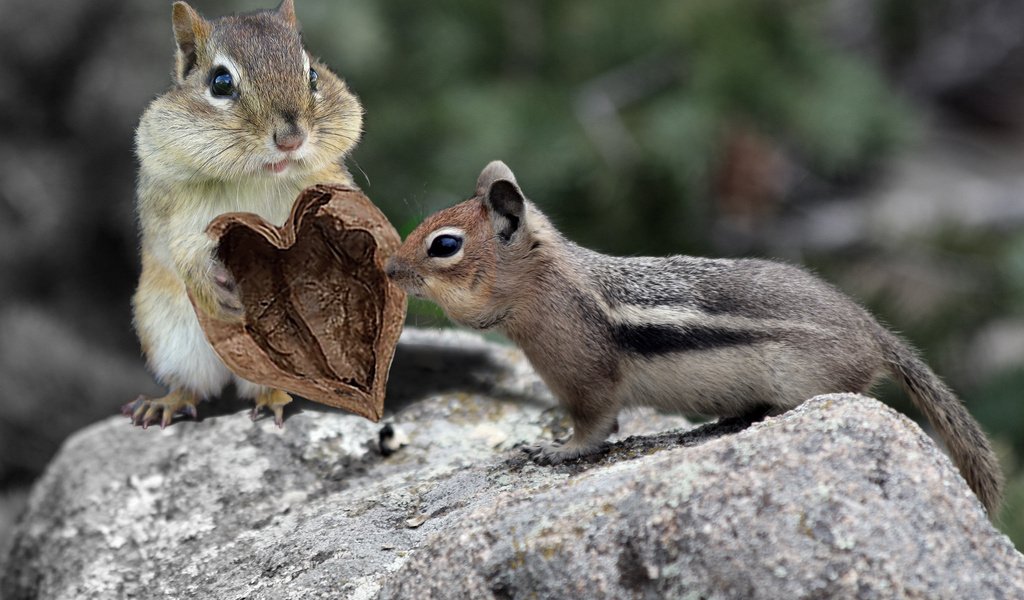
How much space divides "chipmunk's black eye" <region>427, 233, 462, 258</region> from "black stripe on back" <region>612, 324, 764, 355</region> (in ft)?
1.45

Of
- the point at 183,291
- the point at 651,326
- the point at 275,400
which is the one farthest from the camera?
the point at 275,400

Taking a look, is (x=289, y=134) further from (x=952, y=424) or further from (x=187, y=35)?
(x=952, y=424)

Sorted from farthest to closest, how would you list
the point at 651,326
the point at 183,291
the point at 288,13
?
the point at 651,326 < the point at 183,291 < the point at 288,13

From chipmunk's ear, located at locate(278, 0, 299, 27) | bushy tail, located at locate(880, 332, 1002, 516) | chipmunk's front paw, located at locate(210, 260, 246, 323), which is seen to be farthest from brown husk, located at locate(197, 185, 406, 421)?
bushy tail, located at locate(880, 332, 1002, 516)

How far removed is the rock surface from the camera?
1.90m

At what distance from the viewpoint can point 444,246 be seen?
2623 millimetres

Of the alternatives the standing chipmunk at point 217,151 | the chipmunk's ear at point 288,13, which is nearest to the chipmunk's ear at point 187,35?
the standing chipmunk at point 217,151

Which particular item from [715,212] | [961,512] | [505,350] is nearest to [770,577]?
[961,512]

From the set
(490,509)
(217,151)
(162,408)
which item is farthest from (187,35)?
(490,509)

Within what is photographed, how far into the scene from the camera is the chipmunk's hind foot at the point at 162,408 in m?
2.76

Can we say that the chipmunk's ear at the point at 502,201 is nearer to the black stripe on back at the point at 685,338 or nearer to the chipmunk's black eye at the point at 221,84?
the black stripe on back at the point at 685,338

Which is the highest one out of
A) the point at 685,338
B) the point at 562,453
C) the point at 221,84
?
the point at 221,84

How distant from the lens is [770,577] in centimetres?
186

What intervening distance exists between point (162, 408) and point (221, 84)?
0.86 m
